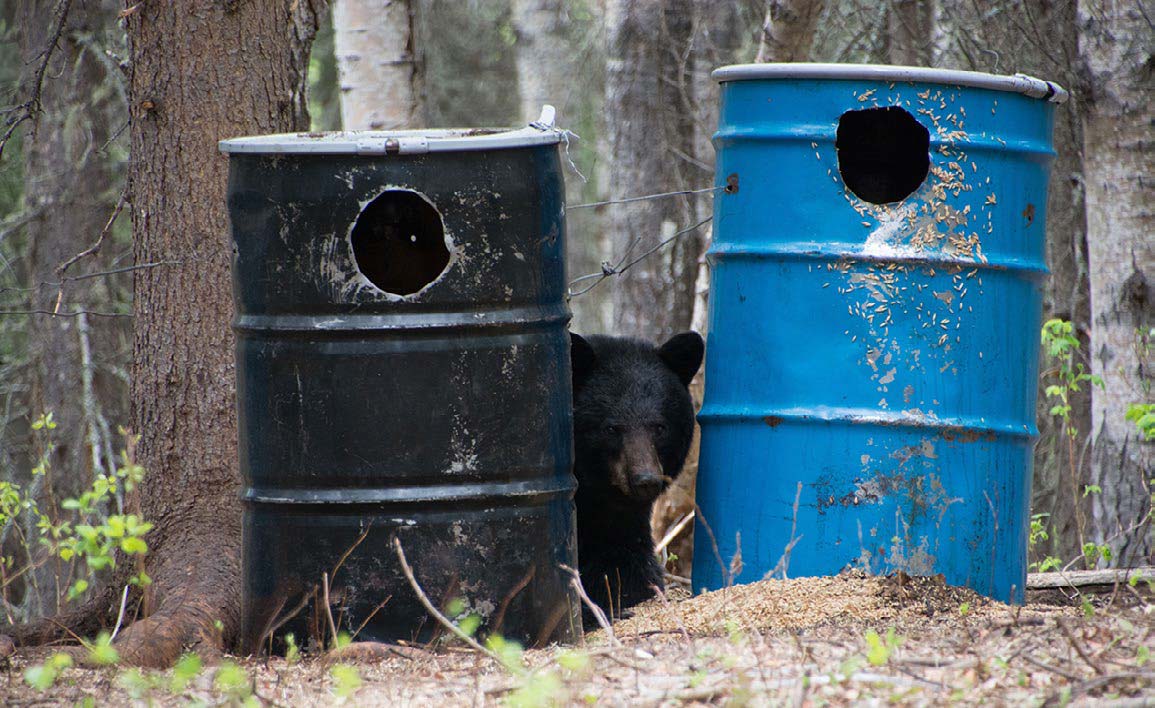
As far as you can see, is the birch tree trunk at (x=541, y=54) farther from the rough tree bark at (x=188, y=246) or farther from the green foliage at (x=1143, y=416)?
the green foliage at (x=1143, y=416)

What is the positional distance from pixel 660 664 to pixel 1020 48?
6.31 meters

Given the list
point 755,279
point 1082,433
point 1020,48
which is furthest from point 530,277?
point 1082,433

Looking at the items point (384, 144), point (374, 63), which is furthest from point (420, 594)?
point (374, 63)

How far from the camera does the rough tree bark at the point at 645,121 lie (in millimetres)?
8367

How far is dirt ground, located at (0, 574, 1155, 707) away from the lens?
9.40 ft

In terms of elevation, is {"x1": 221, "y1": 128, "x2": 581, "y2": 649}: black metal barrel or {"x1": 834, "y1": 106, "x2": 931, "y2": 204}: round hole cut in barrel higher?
{"x1": 834, "y1": 106, "x2": 931, "y2": 204}: round hole cut in barrel

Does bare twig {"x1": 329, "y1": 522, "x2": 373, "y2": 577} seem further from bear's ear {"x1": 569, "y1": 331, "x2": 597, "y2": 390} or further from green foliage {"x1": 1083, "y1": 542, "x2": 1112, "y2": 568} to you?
green foliage {"x1": 1083, "y1": 542, "x2": 1112, "y2": 568}

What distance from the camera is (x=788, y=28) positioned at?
6.66m

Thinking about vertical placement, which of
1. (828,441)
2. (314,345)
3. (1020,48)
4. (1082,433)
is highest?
(1020,48)

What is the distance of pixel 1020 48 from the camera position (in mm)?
8367

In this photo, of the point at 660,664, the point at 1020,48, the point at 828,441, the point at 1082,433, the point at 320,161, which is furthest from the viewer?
the point at 1082,433

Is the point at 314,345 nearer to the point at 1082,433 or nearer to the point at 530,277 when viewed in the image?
the point at 530,277

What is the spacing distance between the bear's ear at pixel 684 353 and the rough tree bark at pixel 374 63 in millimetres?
3295

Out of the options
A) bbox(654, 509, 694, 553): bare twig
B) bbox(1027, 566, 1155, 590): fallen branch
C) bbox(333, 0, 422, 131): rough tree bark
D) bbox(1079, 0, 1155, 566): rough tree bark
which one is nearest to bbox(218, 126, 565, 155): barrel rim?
bbox(1027, 566, 1155, 590): fallen branch
